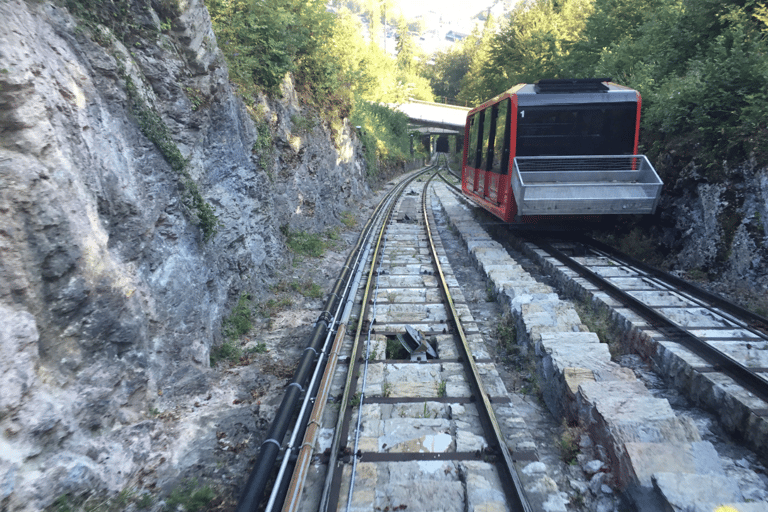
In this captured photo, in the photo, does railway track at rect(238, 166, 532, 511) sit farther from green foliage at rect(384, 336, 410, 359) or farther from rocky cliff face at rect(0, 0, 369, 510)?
rocky cliff face at rect(0, 0, 369, 510)

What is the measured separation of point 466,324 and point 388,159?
27.1m

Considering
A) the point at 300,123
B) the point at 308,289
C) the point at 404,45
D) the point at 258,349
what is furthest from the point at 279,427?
the point at 404,45

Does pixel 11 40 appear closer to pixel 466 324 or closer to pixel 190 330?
pixel 190 330

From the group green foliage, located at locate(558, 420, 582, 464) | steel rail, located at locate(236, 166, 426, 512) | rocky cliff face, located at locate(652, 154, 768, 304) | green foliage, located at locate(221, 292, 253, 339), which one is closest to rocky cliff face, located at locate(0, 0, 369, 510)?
green foliage, located at locate(221, 292, 253, 339)

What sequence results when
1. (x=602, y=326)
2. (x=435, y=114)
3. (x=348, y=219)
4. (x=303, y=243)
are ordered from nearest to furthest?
(x=602, y=326), (x=303, y=243), (x=348, y=219), (x=435, y=114)

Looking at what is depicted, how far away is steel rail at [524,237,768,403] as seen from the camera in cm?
458

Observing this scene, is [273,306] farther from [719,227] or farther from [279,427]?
[719,227]

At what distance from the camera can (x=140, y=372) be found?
14.1 ft

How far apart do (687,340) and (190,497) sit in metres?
5.95

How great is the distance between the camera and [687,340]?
5.61 metres

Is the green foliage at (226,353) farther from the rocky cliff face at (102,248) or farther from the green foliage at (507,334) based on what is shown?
the green foliage at (507,334)

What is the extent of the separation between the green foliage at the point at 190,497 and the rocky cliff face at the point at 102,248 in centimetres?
30

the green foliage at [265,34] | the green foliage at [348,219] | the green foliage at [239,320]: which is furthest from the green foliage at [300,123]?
the green foliage at [239,320]

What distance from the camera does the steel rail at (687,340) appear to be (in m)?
4.58
